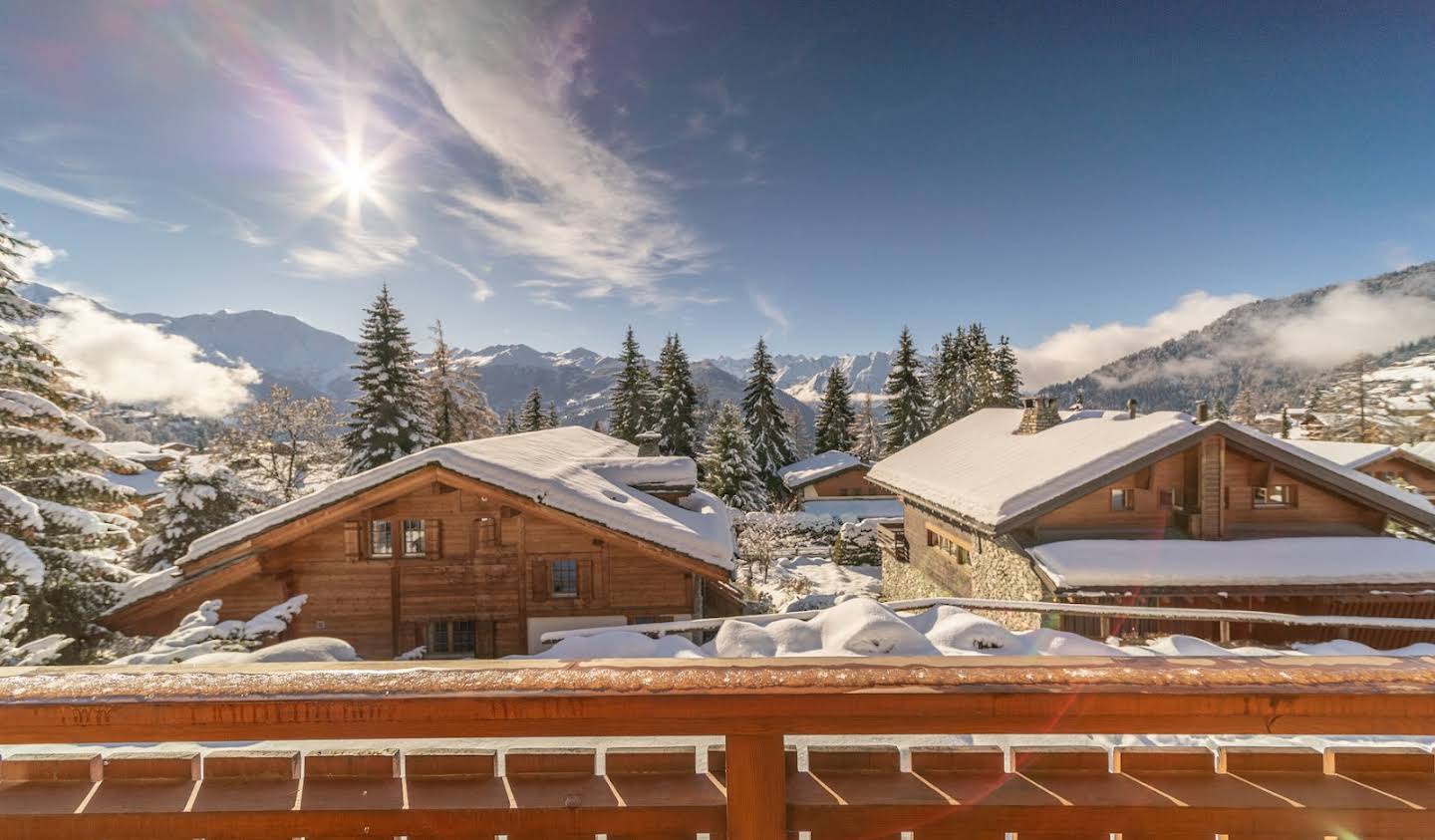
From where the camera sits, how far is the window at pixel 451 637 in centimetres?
1231

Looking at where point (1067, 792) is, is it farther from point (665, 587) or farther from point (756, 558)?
point (756, 558)

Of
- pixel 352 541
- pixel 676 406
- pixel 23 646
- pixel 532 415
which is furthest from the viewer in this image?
pixel 532 415

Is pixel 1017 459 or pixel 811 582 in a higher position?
pixel 1017 459

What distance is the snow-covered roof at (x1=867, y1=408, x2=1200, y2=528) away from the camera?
1420 cm

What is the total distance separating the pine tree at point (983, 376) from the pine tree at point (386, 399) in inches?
1574

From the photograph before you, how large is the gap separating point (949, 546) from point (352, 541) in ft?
56.9

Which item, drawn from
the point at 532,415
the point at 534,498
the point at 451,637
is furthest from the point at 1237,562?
the point at 532,415

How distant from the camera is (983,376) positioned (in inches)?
1797

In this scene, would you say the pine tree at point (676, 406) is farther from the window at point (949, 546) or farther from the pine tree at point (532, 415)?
the window at point (949, 546)

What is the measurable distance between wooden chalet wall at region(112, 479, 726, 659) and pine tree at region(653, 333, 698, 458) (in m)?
30.1

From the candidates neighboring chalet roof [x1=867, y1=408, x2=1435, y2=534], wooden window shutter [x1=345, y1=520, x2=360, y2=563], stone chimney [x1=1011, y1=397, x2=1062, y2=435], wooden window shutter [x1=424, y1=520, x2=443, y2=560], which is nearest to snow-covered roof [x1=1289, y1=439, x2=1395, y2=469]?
stone chimney [x1=1011, y1=397, x2=1062, y2=435]

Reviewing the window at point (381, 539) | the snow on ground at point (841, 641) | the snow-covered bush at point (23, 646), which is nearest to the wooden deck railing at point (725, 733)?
the snow on ground at point (841, 641)

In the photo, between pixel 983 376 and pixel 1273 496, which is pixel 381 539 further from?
pixel 983 376

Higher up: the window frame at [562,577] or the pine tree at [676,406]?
the pine tree at [676,406]
